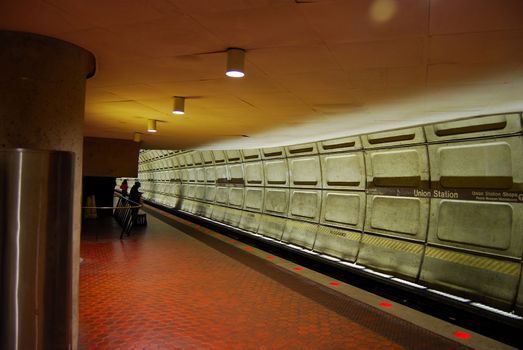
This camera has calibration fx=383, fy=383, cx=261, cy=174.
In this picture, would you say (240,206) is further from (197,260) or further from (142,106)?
(142,106)

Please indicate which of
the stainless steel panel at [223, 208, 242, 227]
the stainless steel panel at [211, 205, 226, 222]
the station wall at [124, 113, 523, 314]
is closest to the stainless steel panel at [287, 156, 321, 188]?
the station wall at [124, 113, 523, 314]

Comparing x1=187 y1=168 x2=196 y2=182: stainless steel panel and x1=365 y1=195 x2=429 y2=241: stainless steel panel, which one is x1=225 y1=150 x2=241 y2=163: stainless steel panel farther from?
x1=365 y1=195 x2=429 y2=241: stainless steel panel

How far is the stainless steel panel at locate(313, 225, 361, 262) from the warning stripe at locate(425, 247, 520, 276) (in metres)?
2.07

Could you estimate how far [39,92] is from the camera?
3.33 meters

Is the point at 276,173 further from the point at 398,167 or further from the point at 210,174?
the point at 210,174

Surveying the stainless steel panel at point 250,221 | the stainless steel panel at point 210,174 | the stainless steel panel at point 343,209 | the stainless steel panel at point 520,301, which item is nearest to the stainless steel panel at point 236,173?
the stainless steel panel at point 250,221

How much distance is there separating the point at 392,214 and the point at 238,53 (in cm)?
602

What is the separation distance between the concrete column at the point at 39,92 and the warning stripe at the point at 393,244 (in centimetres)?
635

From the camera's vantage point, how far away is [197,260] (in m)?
8.75

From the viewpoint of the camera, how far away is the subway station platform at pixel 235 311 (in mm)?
4621

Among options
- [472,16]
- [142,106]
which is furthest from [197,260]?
[472,16]

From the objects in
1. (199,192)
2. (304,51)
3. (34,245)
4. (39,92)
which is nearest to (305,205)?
(304,51)

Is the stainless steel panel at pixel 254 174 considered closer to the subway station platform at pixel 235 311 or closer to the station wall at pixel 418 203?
the station wall at pixel 418 203

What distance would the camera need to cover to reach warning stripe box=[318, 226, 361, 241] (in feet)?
30.5
